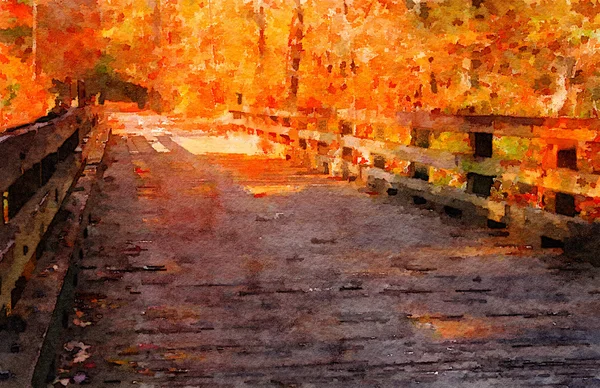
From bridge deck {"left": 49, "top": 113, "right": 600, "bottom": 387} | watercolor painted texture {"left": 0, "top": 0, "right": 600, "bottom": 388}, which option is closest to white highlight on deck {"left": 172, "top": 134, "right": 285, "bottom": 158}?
watercolor painted texture {"left": 0, "top": 0, "right": 600, "bottom": 388}

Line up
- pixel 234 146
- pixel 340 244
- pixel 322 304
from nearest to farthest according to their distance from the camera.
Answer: pixel 322 304, pixel 340 244, pixel 234 146

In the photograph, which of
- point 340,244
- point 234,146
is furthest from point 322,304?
point 234,146

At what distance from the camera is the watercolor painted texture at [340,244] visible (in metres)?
3.91

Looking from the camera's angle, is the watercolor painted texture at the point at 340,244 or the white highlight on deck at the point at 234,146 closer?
the watercolor painted texture at the point at 340,244

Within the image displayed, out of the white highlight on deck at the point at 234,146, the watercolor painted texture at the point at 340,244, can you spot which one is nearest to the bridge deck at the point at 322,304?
the watercolor painted texture at the point at 340,244

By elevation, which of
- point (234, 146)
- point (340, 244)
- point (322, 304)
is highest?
point (234, 146)

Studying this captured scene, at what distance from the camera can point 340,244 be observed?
730 cm

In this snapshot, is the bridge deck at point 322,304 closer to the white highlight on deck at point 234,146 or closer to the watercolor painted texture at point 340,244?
the watercolor painted texture at point 340,244

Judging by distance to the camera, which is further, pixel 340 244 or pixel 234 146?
pixel 234 146

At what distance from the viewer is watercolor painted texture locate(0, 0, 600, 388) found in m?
3.91

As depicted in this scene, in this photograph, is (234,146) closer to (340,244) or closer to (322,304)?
(340,244)

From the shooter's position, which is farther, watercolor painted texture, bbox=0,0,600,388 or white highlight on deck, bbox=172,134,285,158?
white highlight on deck, bbox=172,134,285,158

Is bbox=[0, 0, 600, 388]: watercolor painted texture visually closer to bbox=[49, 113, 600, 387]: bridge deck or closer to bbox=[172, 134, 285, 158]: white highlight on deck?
bbox=[49, 113, 600, 387]: bridge deck

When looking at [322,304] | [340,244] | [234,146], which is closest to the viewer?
[322,304]
